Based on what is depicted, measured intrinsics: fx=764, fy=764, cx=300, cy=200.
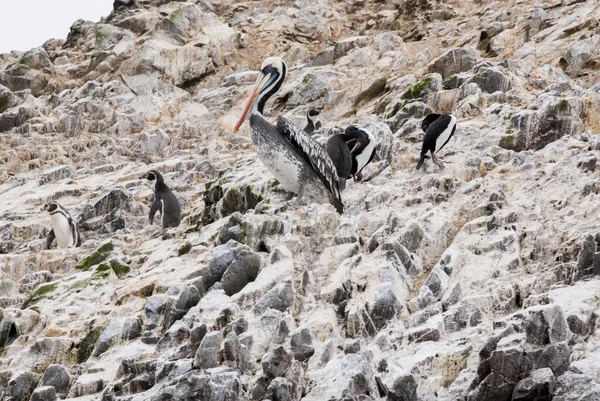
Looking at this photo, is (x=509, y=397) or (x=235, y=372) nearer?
(x=509, y=397)

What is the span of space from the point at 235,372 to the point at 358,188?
561 centimetres

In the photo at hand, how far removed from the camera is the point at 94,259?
12.1m

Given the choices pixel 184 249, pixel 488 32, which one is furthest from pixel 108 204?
pixel 488 32

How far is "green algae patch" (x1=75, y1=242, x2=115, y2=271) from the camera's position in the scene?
475 inches

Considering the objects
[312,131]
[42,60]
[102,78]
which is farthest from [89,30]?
[312,131]

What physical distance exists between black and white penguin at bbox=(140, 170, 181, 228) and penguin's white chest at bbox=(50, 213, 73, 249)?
151cm

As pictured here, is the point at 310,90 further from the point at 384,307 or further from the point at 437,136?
the point at 384,307

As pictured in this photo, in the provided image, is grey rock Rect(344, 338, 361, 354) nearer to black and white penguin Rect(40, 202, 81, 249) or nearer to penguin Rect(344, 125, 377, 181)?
penguin Rect(344, 125, 377, 181)

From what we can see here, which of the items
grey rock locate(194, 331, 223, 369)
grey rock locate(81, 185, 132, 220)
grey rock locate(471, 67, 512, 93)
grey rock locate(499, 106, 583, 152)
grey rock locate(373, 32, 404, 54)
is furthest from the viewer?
grey rock locate(373, 32, 404, 54)

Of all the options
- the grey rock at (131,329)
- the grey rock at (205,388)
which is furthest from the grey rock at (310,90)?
the grey rock at (205,388)

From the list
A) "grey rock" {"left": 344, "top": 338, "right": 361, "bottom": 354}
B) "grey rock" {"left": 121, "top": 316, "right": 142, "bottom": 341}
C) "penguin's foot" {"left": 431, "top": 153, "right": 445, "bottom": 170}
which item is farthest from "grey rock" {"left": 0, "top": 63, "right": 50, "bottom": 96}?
"grey rock" {"left": 344, "top": 338, "right": 361, "bottom": 354}

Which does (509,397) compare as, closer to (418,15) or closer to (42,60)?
(418,15)

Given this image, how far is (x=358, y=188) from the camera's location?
40.0ft

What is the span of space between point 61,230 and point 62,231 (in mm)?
53
